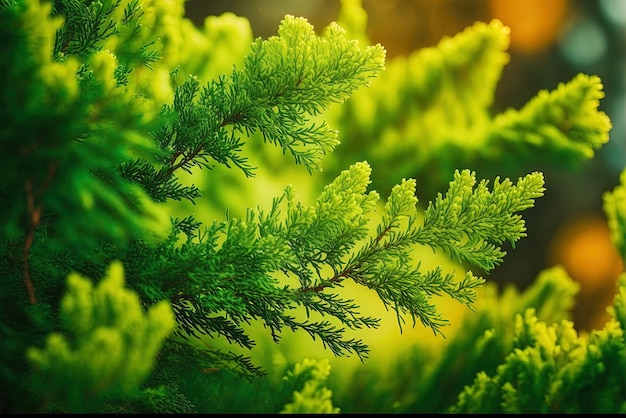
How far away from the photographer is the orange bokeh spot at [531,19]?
187 centimetres

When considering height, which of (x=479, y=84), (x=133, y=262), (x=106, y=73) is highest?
(x=479, y=84)

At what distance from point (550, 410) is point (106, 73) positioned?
499mm

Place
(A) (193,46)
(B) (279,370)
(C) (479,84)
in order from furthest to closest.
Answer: (C) (479,84) < (A) (193,46) < (B) (279,370)

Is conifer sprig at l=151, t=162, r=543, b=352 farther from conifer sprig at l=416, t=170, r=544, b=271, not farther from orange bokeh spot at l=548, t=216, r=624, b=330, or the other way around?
orange bokeh spot at l=548, t=216, r=624, b=330

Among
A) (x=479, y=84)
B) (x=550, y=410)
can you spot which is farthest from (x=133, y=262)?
(x=479, y=84)

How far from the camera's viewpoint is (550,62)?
1.97 metres

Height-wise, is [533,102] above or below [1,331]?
above

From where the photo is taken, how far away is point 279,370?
2.37 feet

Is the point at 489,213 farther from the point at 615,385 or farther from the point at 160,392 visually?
the point at 160,392

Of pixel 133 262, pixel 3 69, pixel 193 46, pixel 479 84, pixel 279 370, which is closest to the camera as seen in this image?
pixel 3 69

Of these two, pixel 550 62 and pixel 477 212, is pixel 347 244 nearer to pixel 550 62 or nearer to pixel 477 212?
A: pixel 477 212

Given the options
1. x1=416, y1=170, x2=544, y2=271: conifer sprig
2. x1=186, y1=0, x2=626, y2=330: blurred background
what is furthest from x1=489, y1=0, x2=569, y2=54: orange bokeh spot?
x1=416, y1=170, x2=544, y2=271: conifer sprig

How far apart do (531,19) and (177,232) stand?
170 centimetres

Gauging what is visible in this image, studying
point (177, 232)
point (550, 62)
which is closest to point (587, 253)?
point (550, 62)
